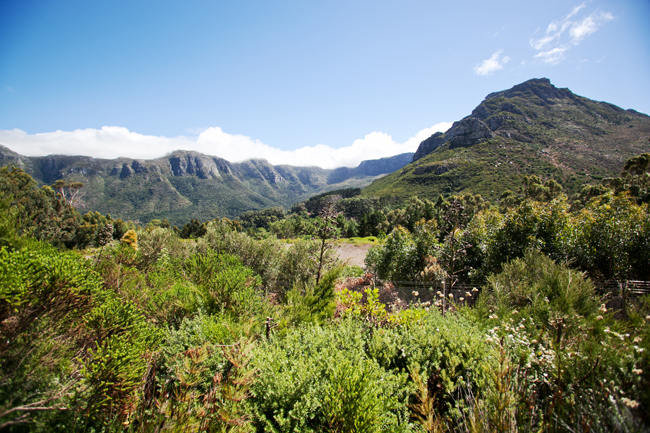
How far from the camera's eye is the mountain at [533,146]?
7969 centimetres

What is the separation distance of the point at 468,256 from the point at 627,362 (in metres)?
9.61

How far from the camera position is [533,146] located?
96.3 metres

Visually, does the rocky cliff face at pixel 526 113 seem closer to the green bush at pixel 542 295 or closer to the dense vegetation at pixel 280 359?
the green bush at pixel 542 295

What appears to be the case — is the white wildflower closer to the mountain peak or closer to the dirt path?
the dirt path

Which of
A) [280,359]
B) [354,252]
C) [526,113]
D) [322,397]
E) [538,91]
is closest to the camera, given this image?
[322,397]

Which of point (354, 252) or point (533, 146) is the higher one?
point (533, 146)

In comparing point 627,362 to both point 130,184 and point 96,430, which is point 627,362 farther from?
point 130,184

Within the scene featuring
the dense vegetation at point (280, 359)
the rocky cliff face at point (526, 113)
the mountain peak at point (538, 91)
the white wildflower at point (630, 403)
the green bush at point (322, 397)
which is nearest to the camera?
the white wildflower at point (630, 403)

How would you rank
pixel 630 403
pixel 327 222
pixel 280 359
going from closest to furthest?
pixel 630 403 → pixel 280 359 → pixel 327 222

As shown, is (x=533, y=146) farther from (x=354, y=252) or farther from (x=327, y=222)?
(x=327, y=222)

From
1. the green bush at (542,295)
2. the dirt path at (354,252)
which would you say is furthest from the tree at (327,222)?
the dirt path at (354,252)

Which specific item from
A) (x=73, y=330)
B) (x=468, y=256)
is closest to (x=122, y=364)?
(x=73, y=330)

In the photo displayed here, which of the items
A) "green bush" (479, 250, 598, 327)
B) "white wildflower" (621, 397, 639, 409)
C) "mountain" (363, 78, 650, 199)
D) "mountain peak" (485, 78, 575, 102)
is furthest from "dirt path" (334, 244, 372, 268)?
"mountain peak" (485, 78, 575, 102)

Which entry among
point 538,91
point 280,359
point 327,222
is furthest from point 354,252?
point 538,91
